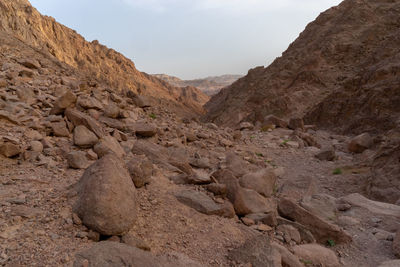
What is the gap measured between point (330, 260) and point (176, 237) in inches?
67.1

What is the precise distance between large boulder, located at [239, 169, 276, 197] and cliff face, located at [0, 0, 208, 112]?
16.2 metres

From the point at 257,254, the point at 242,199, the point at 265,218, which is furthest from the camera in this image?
the point at 242,199

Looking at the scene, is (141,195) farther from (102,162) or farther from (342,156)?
(342,156)

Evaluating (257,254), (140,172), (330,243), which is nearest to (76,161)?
(140,172)

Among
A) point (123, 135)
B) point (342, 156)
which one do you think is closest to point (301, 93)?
point (342, 156)

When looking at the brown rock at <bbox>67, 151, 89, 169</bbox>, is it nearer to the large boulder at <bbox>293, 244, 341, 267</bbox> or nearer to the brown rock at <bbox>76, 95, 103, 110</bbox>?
the brown rock at <bbox>76, 95, 103, 110</bbox>

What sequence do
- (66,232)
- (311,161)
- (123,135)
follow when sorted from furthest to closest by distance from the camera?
(311,161) < (123,135) < (66,232)

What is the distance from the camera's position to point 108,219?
2270 mm

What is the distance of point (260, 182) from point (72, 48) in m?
35.7

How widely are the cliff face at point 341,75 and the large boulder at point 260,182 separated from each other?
7941mm

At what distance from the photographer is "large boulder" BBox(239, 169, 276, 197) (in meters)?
4.24

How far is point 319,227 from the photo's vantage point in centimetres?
340

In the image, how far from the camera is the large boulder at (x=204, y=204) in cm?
313

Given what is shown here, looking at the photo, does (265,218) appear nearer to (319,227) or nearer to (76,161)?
(319,227)
